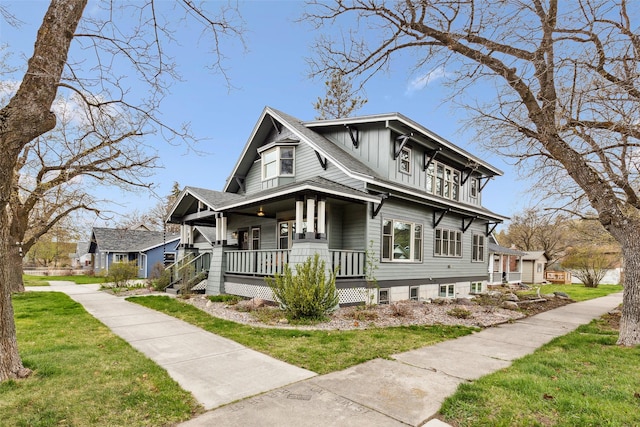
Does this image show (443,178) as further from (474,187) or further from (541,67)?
(541,67)

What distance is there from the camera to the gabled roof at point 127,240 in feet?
109

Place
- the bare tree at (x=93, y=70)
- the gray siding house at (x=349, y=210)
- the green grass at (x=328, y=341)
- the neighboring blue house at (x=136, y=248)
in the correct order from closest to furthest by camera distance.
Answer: the bare tree at (x=93, y=70) < the green grass at (x=328, y=341) < the gray siding house at (x=349, y=210) < the neighboring blue house at (x=136, y=248)

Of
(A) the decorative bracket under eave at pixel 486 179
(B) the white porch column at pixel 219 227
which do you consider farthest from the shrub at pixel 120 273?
(A) the decorative bracket under eave at pixel 486 179

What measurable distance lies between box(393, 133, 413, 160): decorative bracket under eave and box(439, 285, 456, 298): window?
652 centimetres

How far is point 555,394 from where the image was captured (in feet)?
13.6

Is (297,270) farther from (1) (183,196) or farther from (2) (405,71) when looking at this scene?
(1) (183,196)

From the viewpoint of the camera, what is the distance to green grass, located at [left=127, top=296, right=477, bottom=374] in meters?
5.61

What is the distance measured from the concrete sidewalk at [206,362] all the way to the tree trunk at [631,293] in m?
6.64

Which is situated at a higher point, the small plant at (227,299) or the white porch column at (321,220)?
the white porch column at (321,220)

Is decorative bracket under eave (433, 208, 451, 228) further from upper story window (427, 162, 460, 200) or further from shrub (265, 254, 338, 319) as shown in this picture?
shrub (265, 254, 338, 319)

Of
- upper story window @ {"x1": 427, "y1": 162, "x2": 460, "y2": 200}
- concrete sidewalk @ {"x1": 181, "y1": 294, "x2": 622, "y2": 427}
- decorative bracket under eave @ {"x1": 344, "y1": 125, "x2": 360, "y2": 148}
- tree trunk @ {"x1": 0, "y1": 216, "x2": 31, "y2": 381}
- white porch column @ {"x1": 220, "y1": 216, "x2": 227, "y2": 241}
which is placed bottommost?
concrete sidewalk @ {"x1": 181, "y1": 294, "x2": 622, "y2": 427}

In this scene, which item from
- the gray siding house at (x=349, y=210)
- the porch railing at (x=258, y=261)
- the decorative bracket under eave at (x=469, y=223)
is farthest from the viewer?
the decorative bracket under eave at (x=469, y=223)

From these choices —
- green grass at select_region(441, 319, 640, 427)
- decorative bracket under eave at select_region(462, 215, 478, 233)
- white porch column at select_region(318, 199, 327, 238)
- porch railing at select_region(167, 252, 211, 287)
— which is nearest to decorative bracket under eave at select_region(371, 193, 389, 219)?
white porch column at select_region(318, 199, 327, 238)

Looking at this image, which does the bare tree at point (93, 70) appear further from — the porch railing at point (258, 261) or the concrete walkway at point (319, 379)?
the porch railing at point (258, 261)
